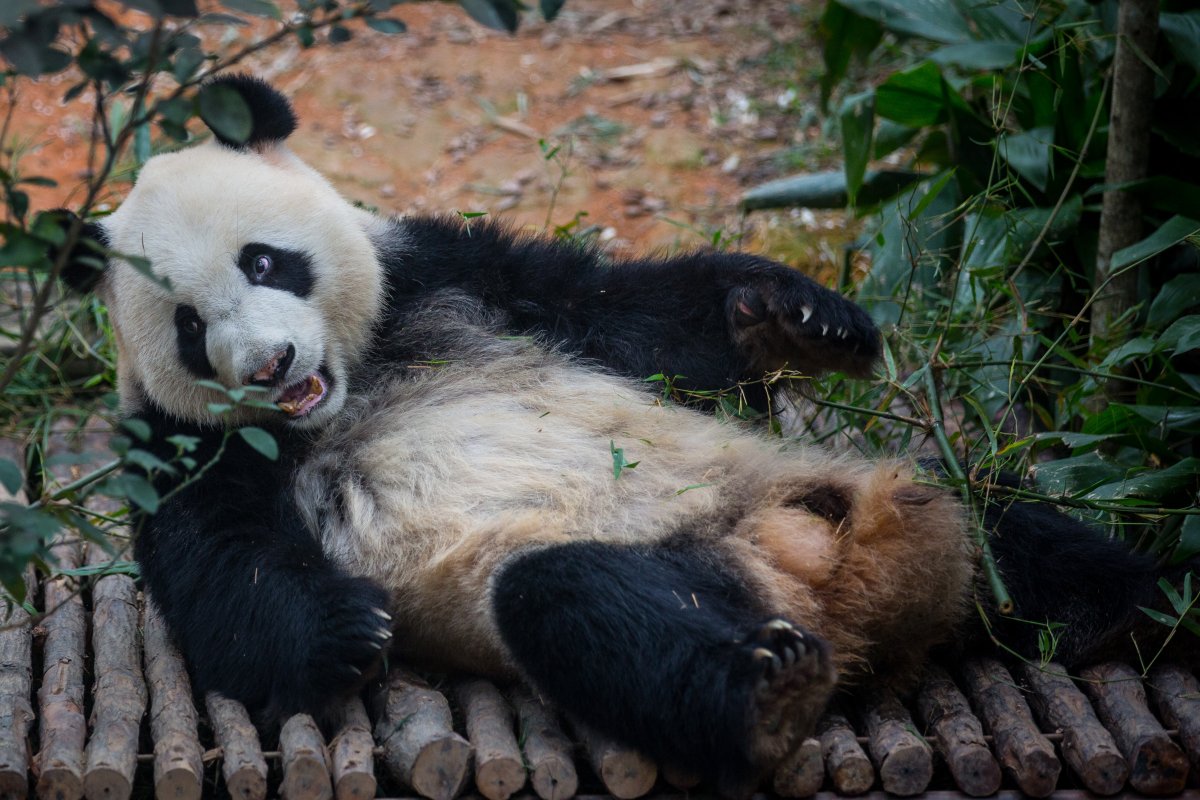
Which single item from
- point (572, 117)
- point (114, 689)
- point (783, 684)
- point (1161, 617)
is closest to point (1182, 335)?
point (1161, 617)

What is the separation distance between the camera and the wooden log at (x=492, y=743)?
2729 mm

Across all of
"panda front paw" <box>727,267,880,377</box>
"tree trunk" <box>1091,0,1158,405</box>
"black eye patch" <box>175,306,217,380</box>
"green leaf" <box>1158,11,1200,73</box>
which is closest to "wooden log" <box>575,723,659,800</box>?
"panda front paw" <box>727,267,880,377</box>

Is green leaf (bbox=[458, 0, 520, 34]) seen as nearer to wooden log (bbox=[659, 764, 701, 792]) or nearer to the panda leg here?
the panda leg

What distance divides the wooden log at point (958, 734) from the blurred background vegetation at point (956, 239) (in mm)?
521

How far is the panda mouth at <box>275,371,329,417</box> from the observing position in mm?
3127

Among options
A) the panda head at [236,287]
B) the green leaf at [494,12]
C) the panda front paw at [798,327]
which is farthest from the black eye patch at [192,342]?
the panda front paw at [798,327]

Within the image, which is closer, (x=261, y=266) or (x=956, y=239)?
(x=261, y=266)

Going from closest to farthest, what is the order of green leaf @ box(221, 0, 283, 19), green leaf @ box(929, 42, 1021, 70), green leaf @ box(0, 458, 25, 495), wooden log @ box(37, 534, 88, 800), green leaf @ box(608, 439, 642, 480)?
green leaf @ box(221, 0, 283, 19) → green leaf @ box(0, 458, 25, 495) → wooden log @ box(37, 534, 88, 800) → green leaf @ box(608, 439, 642, 480) → green leaf @ box(929, 42, 1021, 70)

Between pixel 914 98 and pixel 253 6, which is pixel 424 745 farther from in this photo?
pixel 914 98

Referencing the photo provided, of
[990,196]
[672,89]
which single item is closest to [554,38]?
[672,89]

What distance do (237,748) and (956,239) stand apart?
3.37 metres

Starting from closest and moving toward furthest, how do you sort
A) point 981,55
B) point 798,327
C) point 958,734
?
point 958,734
point 798,327
point 981,55

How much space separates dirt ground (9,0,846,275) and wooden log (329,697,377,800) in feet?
12.7

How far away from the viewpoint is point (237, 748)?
9.09ft
